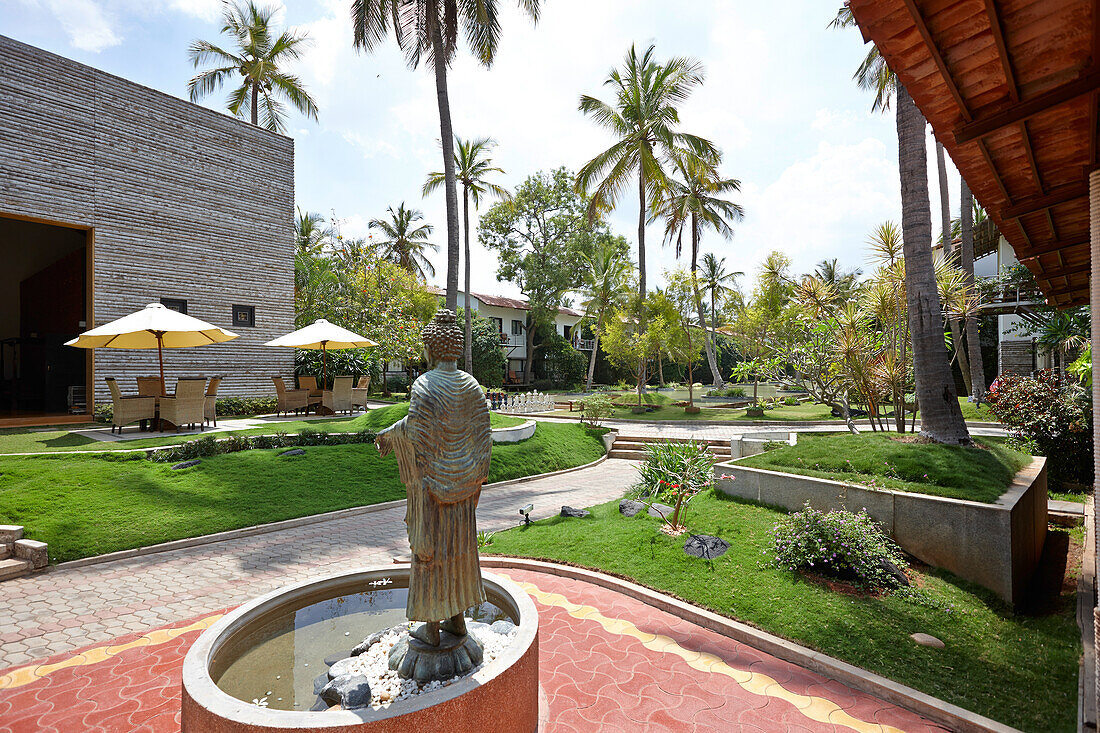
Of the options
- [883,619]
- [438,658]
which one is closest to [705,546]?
[883,619]

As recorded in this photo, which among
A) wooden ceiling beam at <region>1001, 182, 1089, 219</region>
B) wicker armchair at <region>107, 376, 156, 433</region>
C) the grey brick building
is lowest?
wicker armchair at <region>107, 376, 156, 433</region>

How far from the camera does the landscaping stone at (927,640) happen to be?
4.37m

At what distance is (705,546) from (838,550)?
1367 mm

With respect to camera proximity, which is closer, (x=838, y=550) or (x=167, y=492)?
(x=838, y=550)

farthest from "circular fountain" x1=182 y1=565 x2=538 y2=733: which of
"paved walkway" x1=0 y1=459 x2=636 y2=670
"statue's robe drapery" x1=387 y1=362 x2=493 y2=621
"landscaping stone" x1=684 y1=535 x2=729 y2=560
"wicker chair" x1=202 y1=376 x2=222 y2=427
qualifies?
"wicker chair" x1=202 y1=376 x2=222 y2=427

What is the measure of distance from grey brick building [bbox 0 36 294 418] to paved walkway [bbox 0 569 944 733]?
13655 mm

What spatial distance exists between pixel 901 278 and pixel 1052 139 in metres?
7.07

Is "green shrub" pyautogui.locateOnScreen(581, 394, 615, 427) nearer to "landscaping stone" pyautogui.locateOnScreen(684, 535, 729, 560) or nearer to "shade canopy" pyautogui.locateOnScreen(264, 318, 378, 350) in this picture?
"shade canopy" pyautogui.locateOnScreen(264, 318, 378, 350)

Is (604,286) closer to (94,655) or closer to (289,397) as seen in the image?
(289,397)

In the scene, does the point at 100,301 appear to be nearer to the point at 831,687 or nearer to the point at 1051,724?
the point at 831,687

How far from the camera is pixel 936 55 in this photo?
2.96 metres

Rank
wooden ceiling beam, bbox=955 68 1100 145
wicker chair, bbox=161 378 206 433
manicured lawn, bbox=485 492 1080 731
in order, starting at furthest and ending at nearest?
wicker chair, bbox=161 378 206 433
manicured lawn, bbox=485 492 1080 731
wooden ceiling beam, bbox=955 68 1100 145

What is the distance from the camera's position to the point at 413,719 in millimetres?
2590

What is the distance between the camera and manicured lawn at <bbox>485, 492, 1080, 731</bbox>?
3826mm
